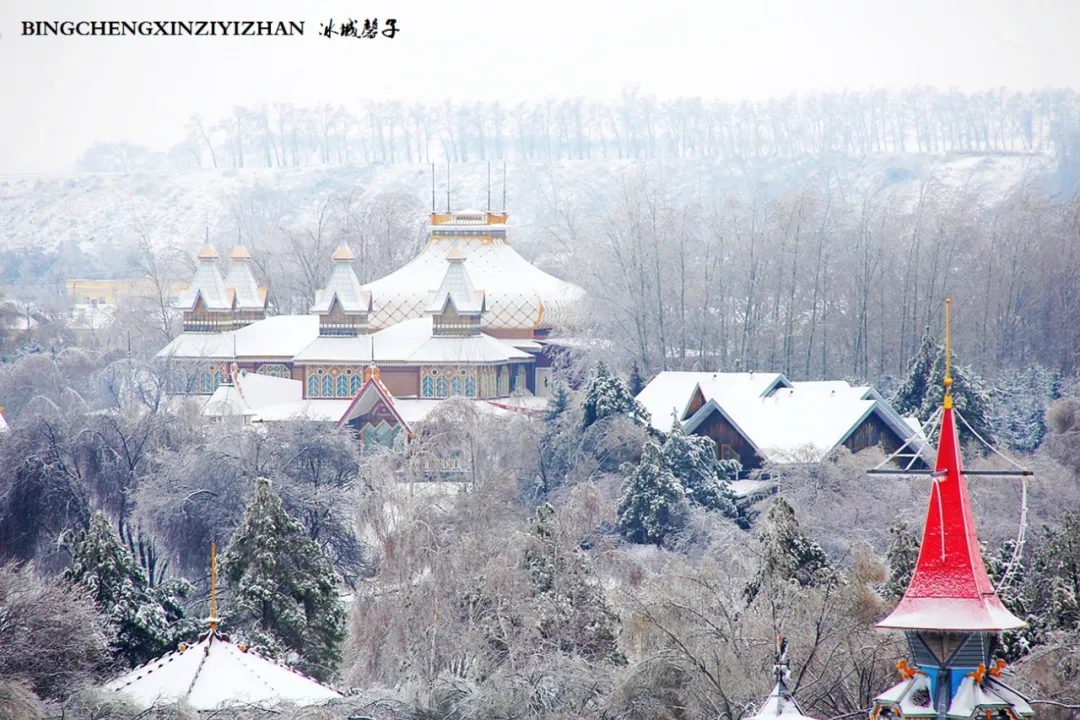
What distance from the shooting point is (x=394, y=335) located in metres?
58.5

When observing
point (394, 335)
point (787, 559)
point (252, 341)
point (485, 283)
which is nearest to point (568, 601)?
point (787, 559)

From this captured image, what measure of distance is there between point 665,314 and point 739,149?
4097 inches

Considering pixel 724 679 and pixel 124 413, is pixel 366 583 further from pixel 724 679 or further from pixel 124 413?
pixel 124 413

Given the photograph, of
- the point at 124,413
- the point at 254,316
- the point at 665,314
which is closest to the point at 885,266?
the point at 665,314

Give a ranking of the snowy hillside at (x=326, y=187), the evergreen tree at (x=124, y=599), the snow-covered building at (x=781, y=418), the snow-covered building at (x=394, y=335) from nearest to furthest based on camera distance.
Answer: the evergreen tree at (x=124, y=599) → the snow-covered building at (x=781, y=418) → the snow-covered building at (x=394, y=335) → the snowy hillside at (x=326, y=187)

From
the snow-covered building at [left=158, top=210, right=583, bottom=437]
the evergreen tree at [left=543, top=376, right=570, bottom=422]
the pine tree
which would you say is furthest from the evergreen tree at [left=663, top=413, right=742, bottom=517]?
the pine tree

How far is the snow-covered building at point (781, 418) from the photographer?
151 feet

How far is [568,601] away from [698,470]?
44.9ft

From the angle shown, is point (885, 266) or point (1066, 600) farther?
point (885, 266)

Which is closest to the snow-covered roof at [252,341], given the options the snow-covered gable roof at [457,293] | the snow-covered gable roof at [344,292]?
the snow-covered gable roof at [344,292]

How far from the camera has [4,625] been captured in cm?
2789

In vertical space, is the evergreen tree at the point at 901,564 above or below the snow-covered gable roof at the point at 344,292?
below

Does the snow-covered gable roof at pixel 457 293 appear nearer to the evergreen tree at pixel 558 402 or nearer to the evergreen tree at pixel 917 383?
the evergreen tree at pixel 558 402

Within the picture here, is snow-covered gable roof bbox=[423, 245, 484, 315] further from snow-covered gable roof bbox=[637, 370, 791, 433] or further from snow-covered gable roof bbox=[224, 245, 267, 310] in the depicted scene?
snow-covered gable roof bbox=[637, 370, 791, 433]
